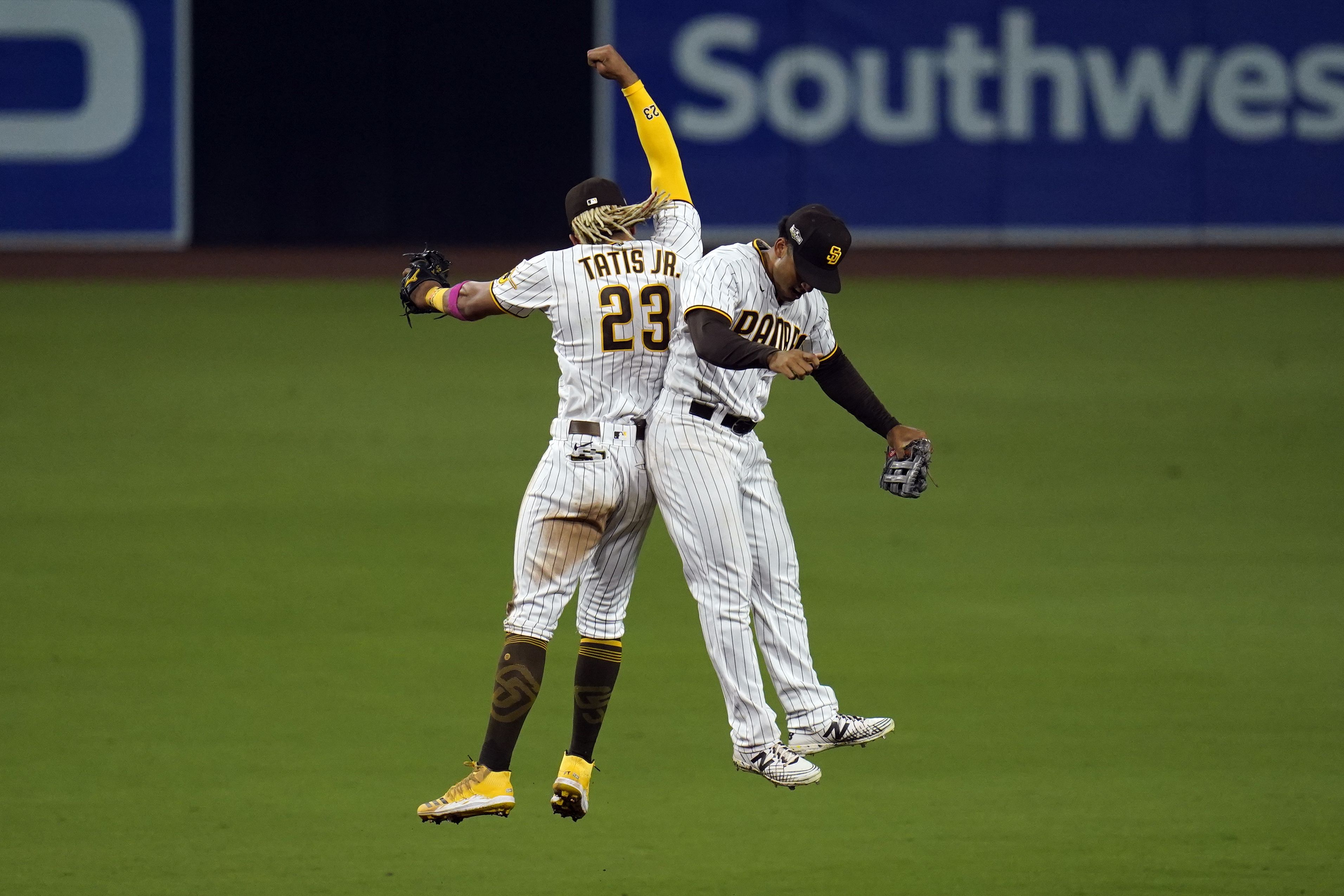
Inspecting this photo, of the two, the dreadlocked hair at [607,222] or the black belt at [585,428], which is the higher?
the dreadlocked hair at [607,222]

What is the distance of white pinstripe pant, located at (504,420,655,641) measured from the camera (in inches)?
277

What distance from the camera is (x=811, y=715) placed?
285 inches

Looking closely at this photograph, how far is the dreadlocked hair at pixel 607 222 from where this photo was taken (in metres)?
7.09

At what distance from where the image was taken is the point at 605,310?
23.0 ft

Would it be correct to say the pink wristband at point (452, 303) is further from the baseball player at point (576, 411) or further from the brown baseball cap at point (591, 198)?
the brown baseball cap at point (591, 198)

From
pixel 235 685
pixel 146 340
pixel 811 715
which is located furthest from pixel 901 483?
pixel 146 340

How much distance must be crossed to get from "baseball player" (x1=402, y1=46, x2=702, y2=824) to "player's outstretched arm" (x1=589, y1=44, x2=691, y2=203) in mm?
308

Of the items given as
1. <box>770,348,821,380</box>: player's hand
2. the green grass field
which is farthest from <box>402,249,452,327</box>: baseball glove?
the green grass field

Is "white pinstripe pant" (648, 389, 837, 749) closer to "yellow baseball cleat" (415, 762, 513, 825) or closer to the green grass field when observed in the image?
"yellow baseball cleat" (415, 762, 513, 825)

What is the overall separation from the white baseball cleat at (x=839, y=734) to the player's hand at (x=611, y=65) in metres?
2.52

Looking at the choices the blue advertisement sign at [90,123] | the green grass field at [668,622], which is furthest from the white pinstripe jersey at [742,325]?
the blue advertisement sign at [90,123]

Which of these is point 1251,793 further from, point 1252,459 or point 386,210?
point 386,210

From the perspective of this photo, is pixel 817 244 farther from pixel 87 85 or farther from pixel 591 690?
pixel 87 85

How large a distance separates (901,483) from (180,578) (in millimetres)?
6790
